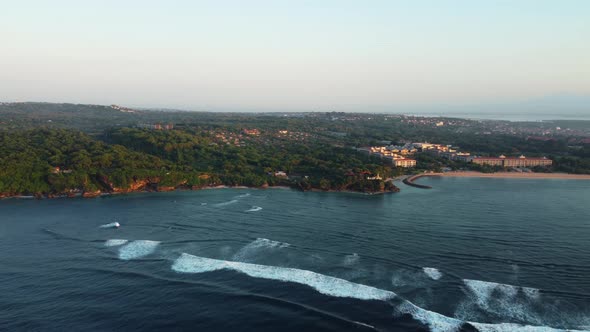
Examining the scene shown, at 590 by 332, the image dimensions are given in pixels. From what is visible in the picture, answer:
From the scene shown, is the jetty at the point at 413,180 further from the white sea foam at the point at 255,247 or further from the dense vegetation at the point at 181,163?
the white sea foam at the point at 255,247

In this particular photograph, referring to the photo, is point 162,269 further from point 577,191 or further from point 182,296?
point 577,191

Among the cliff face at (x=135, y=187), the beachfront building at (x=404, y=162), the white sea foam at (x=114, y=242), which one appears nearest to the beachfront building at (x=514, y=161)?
the beachfront building at (x=404, y=162)

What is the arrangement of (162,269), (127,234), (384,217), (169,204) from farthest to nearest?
(169,204) < (384,217) < (127,234) < (162,269)

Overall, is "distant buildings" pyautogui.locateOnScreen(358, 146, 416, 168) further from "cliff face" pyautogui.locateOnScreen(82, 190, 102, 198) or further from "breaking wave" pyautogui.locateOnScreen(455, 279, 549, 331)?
"breaking wave" pyautogui.locateOnScreen(455, 279, 549, 331)

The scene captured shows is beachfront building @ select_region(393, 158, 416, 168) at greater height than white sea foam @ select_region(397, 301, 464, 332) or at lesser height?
greater

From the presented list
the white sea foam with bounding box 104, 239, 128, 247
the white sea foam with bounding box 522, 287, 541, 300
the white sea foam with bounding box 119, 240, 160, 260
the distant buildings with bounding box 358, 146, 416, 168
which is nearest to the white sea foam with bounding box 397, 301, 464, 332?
the white sea foam with bounding box 522, 287, 541, 300

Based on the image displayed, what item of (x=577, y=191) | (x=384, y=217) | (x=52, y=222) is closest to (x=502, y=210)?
(x=384, y=217)
